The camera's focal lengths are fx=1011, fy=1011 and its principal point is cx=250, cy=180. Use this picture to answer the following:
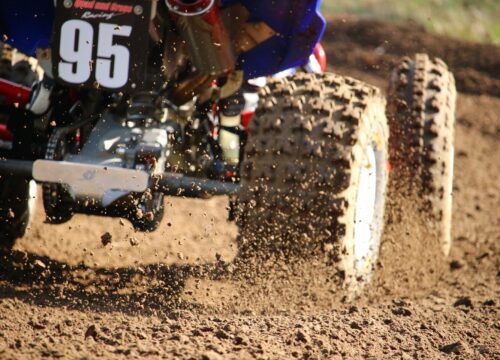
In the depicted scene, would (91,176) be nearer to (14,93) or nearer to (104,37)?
(104,37)

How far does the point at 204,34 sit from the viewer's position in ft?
15.1

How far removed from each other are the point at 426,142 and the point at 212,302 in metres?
1.85

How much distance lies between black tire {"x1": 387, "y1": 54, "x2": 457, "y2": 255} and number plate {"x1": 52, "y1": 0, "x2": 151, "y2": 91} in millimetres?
1921

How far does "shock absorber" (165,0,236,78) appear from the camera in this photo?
14.7 ft

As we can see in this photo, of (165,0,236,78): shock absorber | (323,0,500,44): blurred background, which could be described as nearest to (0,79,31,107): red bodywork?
(165,0,236,78): shock absorber

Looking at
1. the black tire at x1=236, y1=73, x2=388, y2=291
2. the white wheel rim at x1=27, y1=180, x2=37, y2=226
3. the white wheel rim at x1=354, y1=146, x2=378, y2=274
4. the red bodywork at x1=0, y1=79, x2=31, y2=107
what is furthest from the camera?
the white wheel rim at x1=27, y1=180, x2=37, y2=226

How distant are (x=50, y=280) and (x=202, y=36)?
55.1 inches

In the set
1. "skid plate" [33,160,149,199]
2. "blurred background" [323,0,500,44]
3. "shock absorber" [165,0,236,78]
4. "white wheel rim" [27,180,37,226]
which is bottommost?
"white wheel rim" [27,180,37,226]

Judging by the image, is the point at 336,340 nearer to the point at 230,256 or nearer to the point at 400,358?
the point at 400,358

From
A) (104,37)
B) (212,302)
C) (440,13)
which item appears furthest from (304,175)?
(440,13)

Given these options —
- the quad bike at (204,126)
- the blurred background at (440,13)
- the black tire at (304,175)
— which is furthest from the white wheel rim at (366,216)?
the blurred background at (440,13)

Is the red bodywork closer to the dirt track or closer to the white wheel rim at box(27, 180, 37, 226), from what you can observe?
the white wheel rim at box(27, 180, 37, 226)

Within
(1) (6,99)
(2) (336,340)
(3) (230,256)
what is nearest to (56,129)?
(1) (6,99)

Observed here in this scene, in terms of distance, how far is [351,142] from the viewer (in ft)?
14.2
